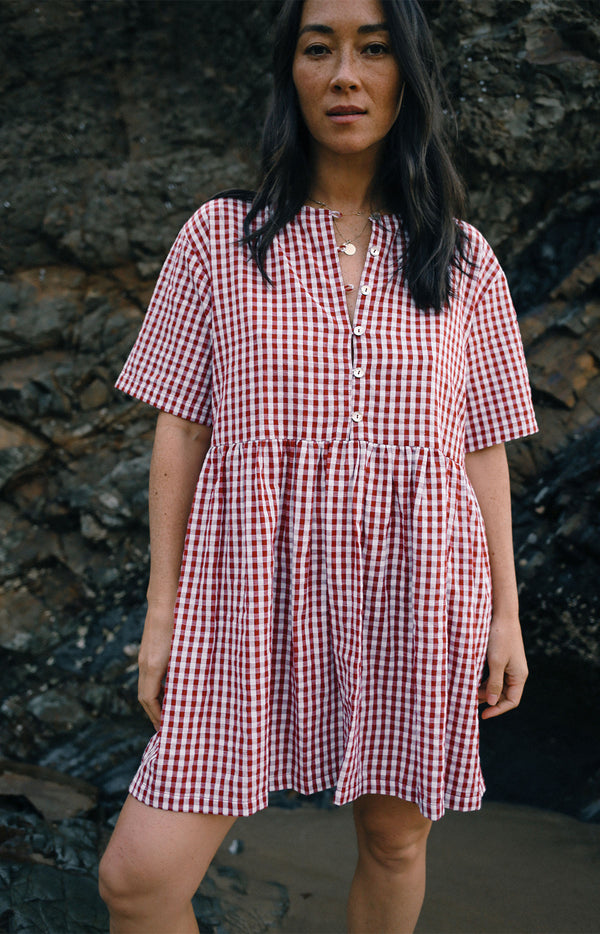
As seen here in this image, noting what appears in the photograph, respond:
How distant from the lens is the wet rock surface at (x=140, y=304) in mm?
2783

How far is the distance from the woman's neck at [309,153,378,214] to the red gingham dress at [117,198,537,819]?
10 cm

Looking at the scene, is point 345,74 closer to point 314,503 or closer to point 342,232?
point 342,232

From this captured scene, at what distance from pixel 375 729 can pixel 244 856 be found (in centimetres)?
132

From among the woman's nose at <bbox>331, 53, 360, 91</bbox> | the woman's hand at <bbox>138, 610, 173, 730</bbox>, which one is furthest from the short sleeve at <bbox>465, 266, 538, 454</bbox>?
the woman's hand at <bbox>138, 610, 173, 730</bbox>

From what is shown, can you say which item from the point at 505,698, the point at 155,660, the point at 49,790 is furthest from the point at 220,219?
the point at 49,790

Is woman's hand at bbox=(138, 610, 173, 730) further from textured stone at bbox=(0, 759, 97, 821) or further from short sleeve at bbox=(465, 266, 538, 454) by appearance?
textured stone at bbox=(0, 759, 97, 821)

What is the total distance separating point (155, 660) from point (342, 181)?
1063 millimetres

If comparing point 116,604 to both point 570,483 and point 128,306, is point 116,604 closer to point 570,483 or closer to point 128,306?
point 128,306

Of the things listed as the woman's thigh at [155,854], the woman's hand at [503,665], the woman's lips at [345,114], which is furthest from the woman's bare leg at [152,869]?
the woman's lips at [345,114]

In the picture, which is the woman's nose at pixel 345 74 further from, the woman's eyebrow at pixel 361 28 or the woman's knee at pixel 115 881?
the woman's knee at pixel 115 881

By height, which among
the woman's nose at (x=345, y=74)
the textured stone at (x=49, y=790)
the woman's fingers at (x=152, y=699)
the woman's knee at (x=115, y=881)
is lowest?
the textured stone at (x=49, y=790)

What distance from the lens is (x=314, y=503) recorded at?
5.01 feet

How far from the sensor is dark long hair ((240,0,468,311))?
1.59 meters

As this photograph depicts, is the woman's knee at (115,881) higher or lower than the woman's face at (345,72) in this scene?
lower
